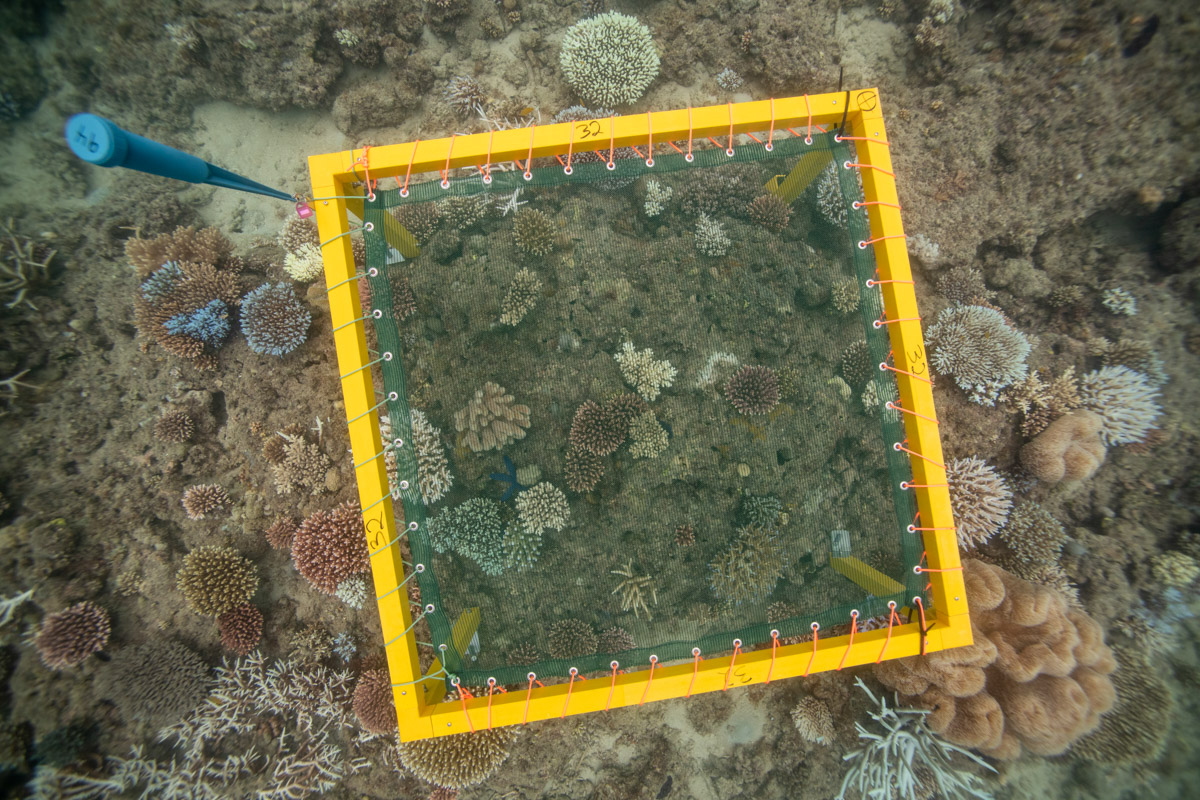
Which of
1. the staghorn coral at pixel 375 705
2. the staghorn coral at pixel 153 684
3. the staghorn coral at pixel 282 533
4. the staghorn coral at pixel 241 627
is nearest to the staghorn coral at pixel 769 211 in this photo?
the staghorn coral at pixel 282 533

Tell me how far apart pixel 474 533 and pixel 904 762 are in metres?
3.76

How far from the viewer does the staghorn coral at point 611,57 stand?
4.15m

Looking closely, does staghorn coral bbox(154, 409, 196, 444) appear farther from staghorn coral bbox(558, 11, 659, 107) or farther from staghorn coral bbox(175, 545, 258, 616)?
staghorn coral bbox(558, 11, 659, 107)

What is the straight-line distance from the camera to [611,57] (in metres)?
4.16

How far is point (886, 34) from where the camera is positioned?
166 inches

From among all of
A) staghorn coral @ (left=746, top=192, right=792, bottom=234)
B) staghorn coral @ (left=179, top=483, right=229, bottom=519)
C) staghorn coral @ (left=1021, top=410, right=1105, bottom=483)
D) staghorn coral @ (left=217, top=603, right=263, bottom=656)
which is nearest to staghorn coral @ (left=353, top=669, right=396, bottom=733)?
staghorn coral @ (left=217, top=603, right=263, bottom=656)

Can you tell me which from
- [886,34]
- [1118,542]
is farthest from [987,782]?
[886,34]

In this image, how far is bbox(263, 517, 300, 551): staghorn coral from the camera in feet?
13.0

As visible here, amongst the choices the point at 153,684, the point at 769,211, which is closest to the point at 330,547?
the point at 153,684

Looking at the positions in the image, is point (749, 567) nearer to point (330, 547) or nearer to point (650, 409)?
point (650, 409)

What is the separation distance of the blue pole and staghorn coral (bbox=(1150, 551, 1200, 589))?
24.3 feet

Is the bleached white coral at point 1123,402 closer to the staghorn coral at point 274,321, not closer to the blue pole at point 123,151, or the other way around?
the staghorn coral at point 274,321

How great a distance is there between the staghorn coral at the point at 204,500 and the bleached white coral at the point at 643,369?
354 cm

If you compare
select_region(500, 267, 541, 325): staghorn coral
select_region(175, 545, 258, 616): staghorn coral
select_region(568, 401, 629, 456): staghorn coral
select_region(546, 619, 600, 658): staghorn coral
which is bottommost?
A: select_region(546, 619, 600, 658): staghorn coral
